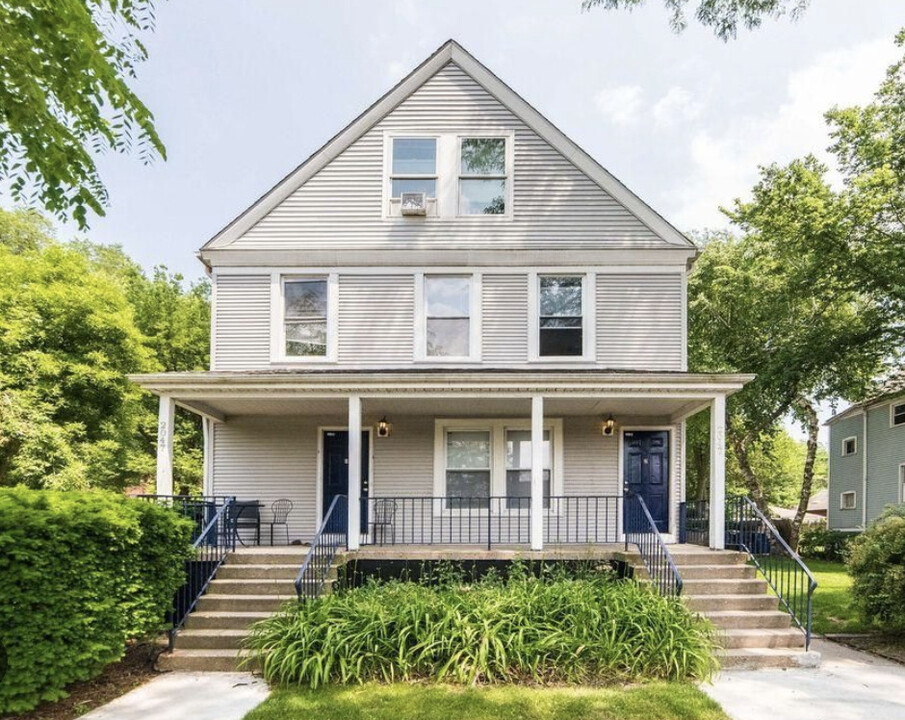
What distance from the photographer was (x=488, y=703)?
546 cm

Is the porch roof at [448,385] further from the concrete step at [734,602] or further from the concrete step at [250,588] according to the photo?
the concrete step at [734,602]

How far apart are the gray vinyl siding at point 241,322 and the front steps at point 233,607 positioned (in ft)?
11.5

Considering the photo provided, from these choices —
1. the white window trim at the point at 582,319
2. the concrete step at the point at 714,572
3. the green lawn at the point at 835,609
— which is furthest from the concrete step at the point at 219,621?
the green lawn at the point at 835,609

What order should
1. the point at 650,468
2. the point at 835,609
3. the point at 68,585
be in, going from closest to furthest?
the point at 68,585, the point at 835,609, the point at 650,468

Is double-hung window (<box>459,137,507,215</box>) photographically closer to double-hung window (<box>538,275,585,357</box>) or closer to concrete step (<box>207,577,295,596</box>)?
double-hung window (<box>538,275,585,357</box>)

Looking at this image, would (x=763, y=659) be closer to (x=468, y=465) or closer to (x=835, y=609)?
(x=835, y=609)

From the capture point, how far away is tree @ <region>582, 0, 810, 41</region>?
940 cm

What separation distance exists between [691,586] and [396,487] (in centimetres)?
513

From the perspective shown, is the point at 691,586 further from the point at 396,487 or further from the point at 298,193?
the point at 298,193

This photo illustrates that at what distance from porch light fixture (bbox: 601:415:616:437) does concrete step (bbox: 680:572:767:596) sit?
3.19m

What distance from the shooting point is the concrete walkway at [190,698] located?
5.36m

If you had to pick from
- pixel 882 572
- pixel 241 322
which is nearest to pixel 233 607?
pixel 241 322

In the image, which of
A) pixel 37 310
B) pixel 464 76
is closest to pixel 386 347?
pixel 464 76

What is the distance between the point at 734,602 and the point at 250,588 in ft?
20.1
